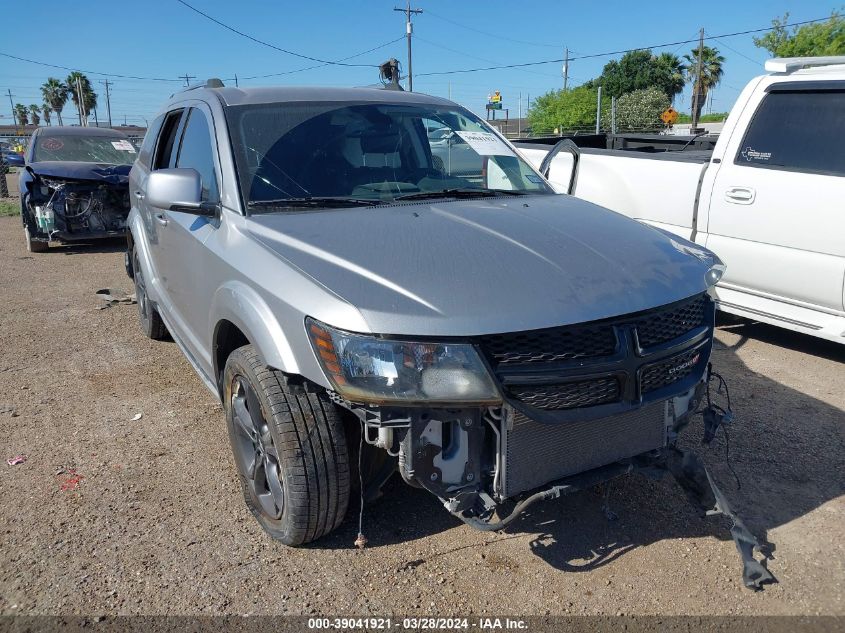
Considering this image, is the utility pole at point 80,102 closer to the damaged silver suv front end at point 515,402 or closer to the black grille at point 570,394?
the damaged silver suv front end at point 515,402

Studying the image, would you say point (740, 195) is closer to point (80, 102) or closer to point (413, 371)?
point (413, 371)

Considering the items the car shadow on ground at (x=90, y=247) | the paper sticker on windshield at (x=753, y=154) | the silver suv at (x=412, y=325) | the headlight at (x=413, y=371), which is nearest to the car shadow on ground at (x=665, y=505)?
the silver suv at (x=412, y=325)

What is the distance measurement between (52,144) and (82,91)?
8068 centimetres

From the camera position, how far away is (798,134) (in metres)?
5.11

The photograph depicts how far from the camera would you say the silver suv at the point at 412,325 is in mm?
2309

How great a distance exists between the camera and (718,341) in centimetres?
570

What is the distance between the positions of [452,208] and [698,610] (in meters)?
1.90

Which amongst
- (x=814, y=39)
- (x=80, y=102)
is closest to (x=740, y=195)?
(x=814, y=39)

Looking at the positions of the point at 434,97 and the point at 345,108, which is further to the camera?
the point at 434,97

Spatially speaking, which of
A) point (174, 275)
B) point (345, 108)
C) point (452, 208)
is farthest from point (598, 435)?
point (174, 275)

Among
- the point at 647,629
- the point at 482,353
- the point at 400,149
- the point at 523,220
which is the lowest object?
the point at 647,629

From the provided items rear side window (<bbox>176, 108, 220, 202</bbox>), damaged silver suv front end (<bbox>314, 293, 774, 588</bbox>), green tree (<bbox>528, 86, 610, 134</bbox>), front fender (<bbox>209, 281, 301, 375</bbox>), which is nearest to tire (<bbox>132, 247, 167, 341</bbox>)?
rear side window (<bbox>176, 108, 220, 202</bbox>)

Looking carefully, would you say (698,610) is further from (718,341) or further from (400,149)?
(718,341)

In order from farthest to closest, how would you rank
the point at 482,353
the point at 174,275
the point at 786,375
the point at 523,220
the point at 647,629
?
the point at 786,375 → the point at 174,275 → the point at 523,220 → the point at 647,629 → the point at 482,353
